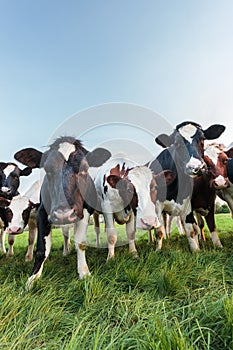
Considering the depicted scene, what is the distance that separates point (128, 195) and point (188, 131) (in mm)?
1640

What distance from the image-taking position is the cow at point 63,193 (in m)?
4.46

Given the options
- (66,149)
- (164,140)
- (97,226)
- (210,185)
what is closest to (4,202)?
(97,226)

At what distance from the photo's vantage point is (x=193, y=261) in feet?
16.6

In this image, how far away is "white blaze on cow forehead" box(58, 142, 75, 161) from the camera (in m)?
4.94

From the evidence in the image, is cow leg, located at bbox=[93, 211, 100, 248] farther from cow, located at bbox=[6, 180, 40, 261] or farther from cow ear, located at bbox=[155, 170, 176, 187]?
cow ear, located at bbox=[155, 170, 176, 187]

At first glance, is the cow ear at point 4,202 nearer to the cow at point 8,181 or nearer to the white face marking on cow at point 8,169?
the cow at point 8,181

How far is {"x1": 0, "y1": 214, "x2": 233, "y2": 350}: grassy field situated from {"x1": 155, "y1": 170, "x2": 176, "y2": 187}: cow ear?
1.50 meters

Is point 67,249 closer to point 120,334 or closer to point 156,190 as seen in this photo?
point 156,190

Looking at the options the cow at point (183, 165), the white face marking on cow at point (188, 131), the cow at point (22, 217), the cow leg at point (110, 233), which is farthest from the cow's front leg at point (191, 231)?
the cow at point (22, 217)

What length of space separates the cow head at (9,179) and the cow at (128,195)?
209 centimetres

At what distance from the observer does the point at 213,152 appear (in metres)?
6.99

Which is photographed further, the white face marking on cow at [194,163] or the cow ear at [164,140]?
the cow ear at [164,140]

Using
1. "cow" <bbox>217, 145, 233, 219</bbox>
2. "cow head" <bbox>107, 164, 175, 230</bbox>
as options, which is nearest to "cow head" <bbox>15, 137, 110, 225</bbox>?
"cow head" <bbox>107, 164, 175, 230</bbox>

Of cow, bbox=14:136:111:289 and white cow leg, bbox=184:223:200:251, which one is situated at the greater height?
cow, bbox=14:136:111:289
